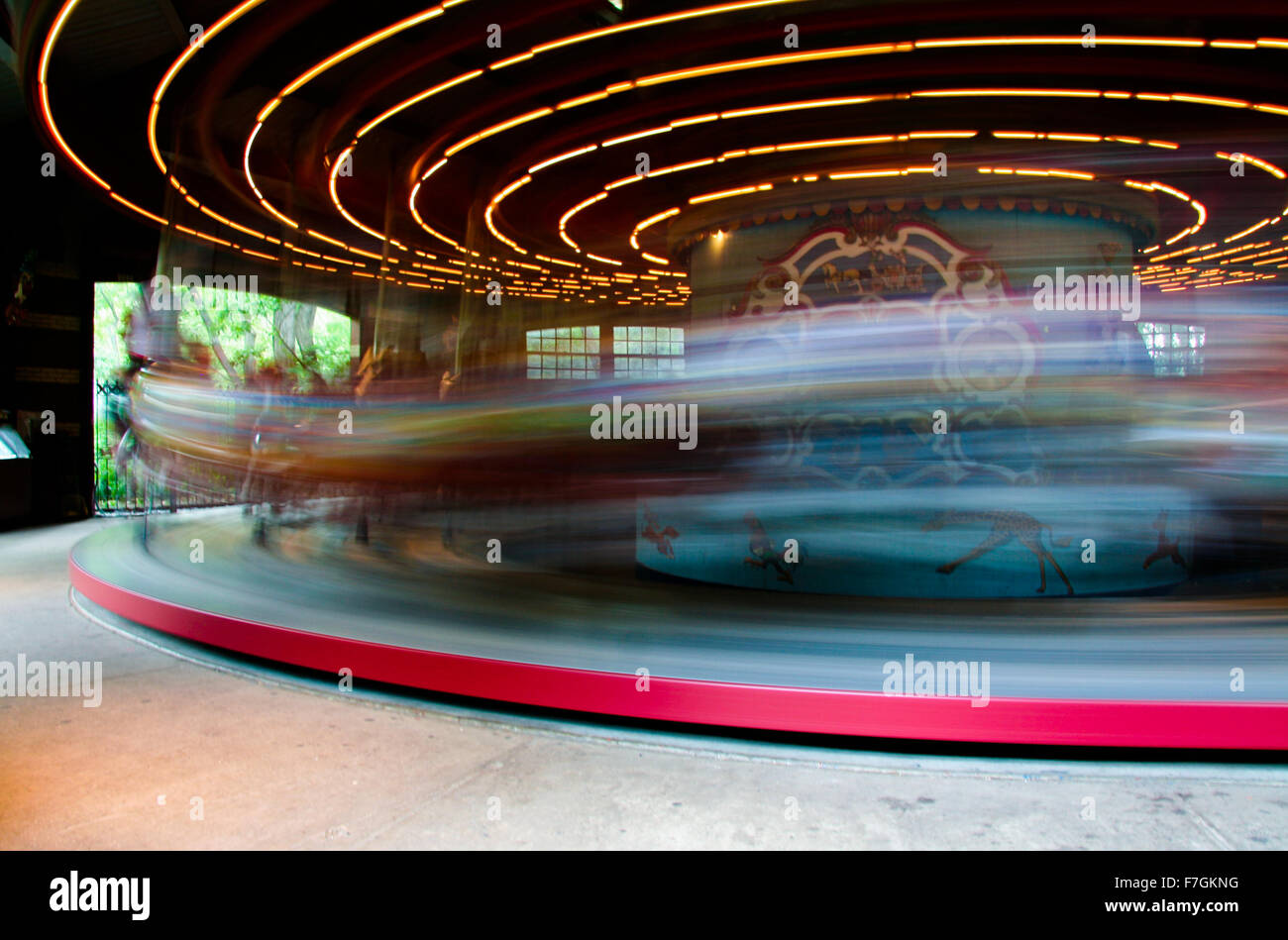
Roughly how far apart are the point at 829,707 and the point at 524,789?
126 cm

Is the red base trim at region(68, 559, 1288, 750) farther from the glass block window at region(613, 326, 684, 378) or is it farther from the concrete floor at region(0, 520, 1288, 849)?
the glass block window at region(613, 326, 684, 378)

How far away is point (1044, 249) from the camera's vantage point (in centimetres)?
612

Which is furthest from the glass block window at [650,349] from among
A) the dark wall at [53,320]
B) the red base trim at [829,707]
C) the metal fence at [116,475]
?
the dark wall at [53,320]

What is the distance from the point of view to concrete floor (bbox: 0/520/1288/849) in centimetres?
270

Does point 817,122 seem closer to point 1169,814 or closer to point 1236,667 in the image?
point 1236,667

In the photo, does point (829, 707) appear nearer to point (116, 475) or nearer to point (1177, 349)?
point (1177, 349)

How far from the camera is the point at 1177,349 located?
4.19 m

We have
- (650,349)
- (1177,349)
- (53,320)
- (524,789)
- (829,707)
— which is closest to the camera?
(524,789)

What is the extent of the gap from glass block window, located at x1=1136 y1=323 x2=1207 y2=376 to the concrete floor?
1810 millimetres

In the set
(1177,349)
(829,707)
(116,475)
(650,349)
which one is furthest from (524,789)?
(116,475)

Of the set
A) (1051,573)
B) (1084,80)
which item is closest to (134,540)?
(1051,573)

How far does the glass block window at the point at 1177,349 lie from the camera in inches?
154

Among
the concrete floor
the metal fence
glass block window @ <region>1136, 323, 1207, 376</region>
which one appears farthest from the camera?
the metal fence

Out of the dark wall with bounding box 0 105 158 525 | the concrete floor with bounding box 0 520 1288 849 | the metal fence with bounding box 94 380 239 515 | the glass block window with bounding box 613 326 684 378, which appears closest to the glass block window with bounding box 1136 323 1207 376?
the concrete floor with bounding box 0 520 1288 849
